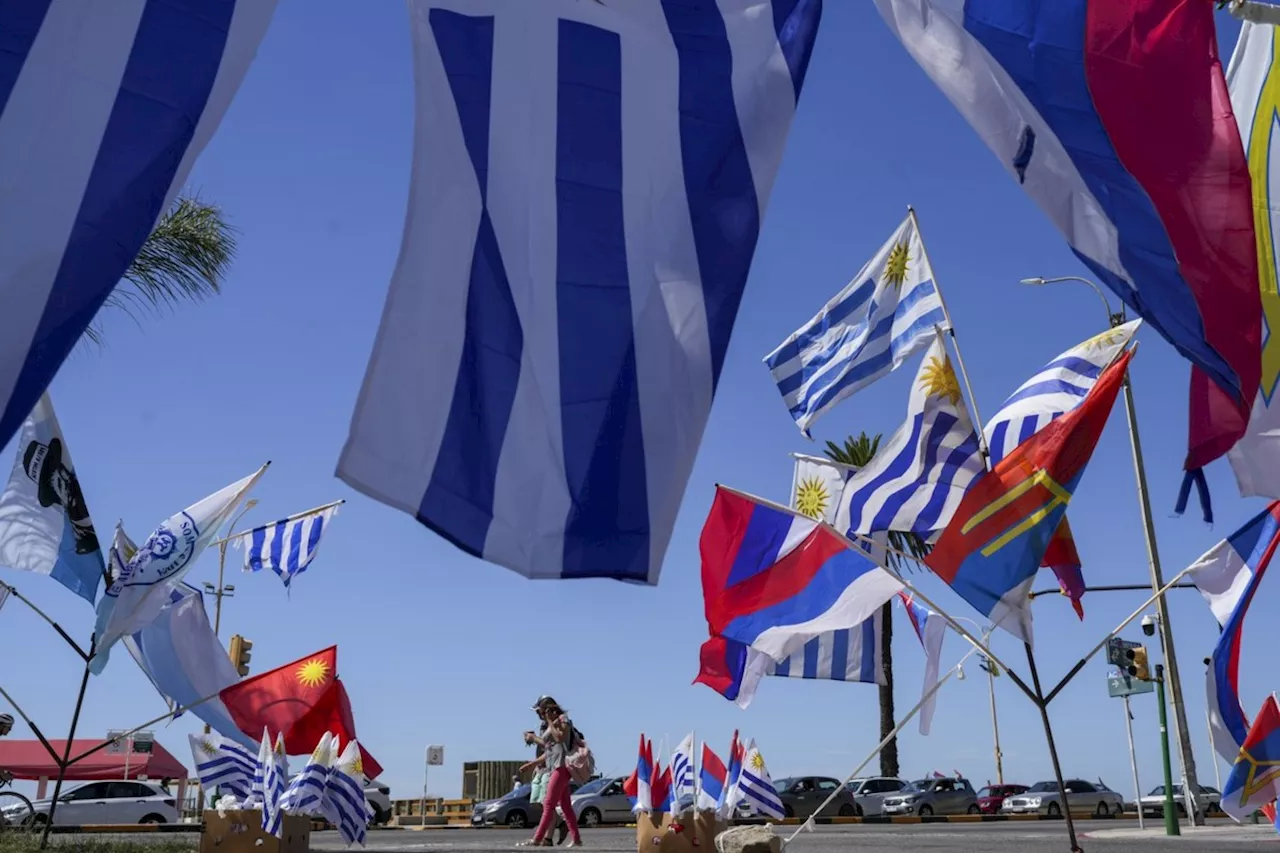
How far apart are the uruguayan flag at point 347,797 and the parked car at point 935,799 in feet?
101

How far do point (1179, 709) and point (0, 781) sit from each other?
20.4 meters

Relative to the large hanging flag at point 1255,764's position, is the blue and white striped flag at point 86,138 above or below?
above

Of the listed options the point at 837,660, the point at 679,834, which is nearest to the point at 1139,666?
the point at 837,660

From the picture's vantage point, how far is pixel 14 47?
4.31m

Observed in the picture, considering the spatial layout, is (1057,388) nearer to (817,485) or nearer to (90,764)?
(817,485)

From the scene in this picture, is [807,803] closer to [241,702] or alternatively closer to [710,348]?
[241,702]

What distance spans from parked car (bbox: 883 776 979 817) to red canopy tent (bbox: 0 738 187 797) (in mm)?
24740

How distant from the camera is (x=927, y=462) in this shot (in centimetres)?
1066

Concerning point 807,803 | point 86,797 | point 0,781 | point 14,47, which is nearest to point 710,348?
point 14,47

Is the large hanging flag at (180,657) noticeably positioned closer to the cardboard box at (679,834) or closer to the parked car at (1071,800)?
the cardboard box at (679,834)

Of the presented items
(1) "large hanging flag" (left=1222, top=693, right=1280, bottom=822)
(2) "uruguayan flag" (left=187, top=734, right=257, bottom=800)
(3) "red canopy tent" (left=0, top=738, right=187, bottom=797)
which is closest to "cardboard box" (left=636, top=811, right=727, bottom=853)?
(2) "uruguayan flag" (left=187, top=734, right=257, bottom=800)

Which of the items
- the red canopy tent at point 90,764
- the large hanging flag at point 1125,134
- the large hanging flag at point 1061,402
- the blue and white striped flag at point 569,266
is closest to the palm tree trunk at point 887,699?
the red canopy tent at point 90,764

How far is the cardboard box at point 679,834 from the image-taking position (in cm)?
895

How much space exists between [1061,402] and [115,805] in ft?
87.5
